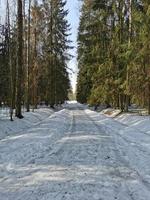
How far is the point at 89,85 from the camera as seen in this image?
191 feet

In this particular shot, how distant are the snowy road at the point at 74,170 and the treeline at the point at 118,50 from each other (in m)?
15.3

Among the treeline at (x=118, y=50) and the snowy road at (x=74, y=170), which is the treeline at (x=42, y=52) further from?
the snowy road at (x=74, y=170)

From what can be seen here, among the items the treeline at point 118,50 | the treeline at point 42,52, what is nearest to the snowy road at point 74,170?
the treeline at point 118,50

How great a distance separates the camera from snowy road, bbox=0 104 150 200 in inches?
312

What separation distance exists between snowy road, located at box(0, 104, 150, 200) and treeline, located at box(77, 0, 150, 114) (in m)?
15.3

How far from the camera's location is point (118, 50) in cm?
4078

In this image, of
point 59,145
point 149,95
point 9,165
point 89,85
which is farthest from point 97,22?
point 9,165

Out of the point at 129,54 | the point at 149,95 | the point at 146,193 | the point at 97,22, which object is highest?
the point at 97,22

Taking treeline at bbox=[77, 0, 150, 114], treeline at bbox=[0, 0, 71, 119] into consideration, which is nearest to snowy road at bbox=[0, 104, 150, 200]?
treeline at bbox=[77, 0, 150, 114]

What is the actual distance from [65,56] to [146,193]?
62.8 m

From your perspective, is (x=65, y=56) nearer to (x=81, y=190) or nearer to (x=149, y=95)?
(x=149, y=95)

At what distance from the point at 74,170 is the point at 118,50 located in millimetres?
31671

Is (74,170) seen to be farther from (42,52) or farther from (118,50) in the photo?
(42,52)

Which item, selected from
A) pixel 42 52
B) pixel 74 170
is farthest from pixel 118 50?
pixel 74 170
